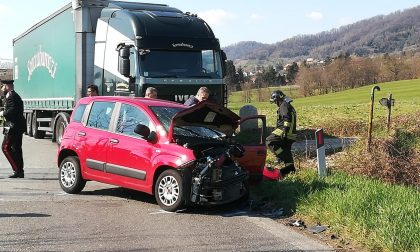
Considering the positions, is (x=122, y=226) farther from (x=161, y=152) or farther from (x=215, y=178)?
(x=215, y=178)

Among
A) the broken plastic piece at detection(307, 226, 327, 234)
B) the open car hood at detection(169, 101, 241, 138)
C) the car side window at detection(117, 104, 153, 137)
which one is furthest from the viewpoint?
the car side window at detection(117, 104, 153, 137)

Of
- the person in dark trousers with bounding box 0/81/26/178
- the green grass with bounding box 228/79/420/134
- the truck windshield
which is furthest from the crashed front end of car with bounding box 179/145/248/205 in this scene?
the green grass with bounding box 228/79/420/134

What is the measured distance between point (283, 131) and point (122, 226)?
4.30m

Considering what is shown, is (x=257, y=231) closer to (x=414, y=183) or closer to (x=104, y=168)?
(x=104, y=168)

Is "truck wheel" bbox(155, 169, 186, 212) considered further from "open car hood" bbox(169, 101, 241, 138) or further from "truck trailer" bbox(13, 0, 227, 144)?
"truck trailer" bbox(13, 0, 227, 144)

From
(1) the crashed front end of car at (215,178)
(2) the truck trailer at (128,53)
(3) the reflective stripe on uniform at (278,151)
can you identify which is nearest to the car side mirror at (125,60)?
(2) the truck trailer at (128,53)

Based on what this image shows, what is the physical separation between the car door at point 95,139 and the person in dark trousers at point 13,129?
225 centimetres

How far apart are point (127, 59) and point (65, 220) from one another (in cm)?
663

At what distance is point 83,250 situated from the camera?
221 inches

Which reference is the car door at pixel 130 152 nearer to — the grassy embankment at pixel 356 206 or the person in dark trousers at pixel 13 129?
the grassy embankment at pixel 356 206

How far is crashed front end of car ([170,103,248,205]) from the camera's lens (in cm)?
738

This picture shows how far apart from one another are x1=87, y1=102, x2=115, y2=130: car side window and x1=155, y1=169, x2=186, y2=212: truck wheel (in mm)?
1545

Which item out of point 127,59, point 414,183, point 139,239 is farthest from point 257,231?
point 127,59

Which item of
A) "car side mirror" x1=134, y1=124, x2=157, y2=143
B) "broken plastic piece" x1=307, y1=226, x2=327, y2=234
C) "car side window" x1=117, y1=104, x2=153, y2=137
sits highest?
"car side window" x1=117, y1=104, x2=153, y2=137
